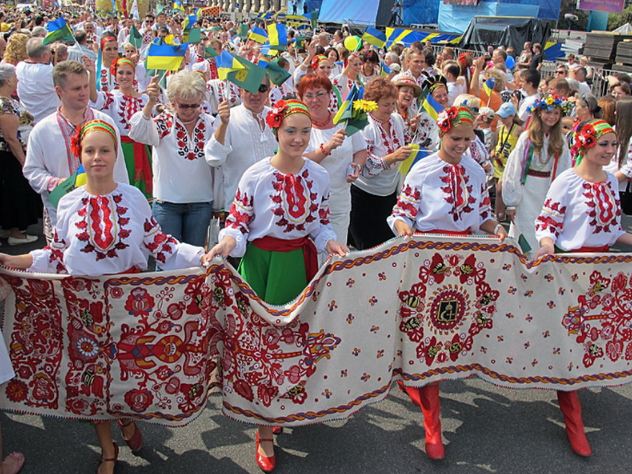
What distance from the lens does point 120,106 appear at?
6.36 meters

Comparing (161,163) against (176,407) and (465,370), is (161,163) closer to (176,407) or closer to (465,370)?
(176,407)

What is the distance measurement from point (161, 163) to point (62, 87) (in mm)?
828

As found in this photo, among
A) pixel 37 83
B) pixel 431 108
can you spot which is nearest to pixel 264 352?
pixel 431 108

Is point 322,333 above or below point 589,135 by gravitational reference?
below

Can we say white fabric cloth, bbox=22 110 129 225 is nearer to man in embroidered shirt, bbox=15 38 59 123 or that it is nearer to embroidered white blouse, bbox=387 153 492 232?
embroidered white blouse, bbox=387 153 492 232

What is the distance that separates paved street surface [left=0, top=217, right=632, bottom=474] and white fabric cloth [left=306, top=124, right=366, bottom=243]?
4.58 ft

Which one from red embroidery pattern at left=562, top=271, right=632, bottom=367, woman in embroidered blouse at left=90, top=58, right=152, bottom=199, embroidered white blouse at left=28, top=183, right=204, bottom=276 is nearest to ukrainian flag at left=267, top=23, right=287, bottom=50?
woman in embroidered blouse at left=90, top=58, right=152, bottom=199

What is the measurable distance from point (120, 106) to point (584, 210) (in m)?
4.44

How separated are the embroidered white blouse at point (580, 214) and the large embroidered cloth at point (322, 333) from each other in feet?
0.56

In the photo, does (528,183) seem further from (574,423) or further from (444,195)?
(574,423)

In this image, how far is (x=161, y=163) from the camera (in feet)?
15.2

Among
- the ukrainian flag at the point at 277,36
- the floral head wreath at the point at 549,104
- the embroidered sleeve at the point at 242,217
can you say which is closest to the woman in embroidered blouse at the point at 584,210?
the floral head wreath at the point at 549,104

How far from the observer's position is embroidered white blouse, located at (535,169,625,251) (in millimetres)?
3832

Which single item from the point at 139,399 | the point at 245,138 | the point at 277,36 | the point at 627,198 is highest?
the point at 277,36
